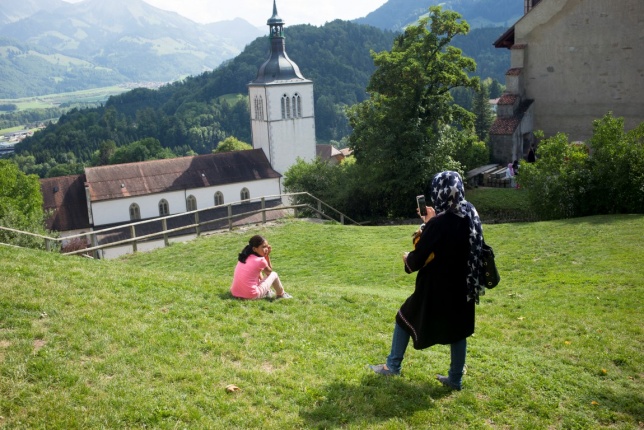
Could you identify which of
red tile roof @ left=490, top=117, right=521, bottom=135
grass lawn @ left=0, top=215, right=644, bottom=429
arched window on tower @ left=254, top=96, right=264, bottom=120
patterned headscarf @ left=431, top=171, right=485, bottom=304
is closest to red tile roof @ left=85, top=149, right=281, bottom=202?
arched window on tower @ left=254, top=96, right=264, bottom=120

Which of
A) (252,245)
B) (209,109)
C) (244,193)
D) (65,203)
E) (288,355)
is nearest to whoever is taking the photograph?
(288,355)

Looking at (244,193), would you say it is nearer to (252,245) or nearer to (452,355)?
(252,245)

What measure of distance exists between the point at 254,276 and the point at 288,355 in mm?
2592

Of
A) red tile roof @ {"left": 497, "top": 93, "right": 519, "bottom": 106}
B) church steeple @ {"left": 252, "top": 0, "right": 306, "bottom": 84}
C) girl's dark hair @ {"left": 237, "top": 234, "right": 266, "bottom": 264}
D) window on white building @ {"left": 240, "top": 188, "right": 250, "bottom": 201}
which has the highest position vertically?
church steeple @ {"left": 252, "top": 0, "right": 306, "bottom": 84}

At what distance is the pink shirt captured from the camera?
32.1ft

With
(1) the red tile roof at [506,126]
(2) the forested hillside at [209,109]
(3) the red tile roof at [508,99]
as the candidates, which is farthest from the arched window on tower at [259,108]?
(2) the forested hillside at [209,109]

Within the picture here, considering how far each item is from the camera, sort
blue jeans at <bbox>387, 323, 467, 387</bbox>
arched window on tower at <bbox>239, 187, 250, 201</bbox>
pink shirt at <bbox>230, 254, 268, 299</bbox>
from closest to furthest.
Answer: blue jeans at <bbox>387, 323, 467, 387</bbox> < pink shirt at <bbox>230, 254, 268, 299</bbox> < arched window on tower at <bbox>239, 187, 250, 201</bbox>

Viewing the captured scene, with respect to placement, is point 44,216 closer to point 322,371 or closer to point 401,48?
point 401,48

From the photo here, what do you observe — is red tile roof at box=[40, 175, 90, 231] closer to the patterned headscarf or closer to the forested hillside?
the patterned headscarf

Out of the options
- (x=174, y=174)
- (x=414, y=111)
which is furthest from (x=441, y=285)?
(x=174, y=174)

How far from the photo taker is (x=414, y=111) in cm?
2747

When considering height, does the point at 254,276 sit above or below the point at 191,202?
above

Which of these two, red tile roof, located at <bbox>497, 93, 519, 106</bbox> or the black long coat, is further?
red tile roof, located at <bbox>497, 93, 519, 106</bbox>

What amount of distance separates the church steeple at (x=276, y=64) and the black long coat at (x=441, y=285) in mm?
57186
